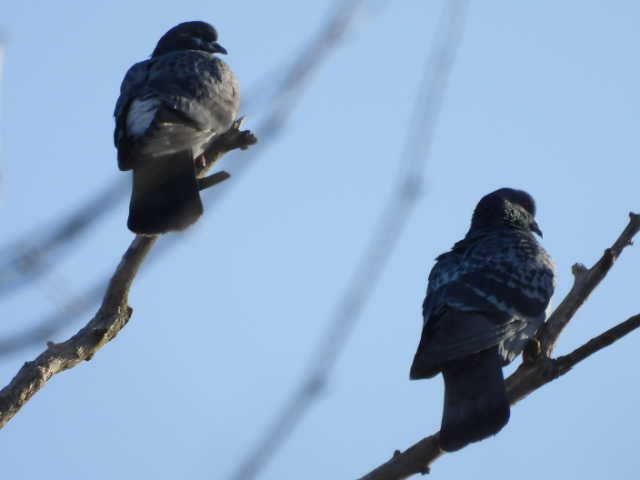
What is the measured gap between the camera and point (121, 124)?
648 cm

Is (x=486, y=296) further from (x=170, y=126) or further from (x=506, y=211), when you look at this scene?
(x=170, y=126)

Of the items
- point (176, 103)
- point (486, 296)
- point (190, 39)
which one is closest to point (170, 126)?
point (176, 103)

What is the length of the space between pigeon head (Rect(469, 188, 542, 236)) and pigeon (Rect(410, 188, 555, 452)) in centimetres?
3

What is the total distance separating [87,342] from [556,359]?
6.12 feet

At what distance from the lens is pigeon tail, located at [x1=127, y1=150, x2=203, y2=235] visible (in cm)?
534

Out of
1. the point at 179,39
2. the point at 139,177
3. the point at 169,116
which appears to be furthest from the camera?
the point at 179,39

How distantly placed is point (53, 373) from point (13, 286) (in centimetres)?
138

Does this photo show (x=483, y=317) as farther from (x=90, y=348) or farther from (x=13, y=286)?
(x=13, y=286)

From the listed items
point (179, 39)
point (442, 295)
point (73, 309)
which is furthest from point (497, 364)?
point (179, 39)

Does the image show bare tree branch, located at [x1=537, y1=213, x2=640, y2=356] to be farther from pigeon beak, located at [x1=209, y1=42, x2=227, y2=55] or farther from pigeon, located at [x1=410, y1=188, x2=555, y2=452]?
pigeon beak, located at [x1=209, y1=42, x2=227, y2=55]

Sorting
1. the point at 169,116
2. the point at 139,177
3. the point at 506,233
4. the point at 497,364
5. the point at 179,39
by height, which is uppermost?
the point at 179,39

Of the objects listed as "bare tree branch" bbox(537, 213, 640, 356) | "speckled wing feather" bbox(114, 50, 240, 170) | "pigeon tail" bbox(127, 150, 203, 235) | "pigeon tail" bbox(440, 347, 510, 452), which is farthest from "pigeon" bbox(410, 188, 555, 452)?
"speckled wing feather" bbox(114, 50, 240, 170)

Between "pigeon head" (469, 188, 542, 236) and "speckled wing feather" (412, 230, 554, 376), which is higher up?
"pigeon head" (469, 188, 542, 236)

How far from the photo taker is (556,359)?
14.4ft
